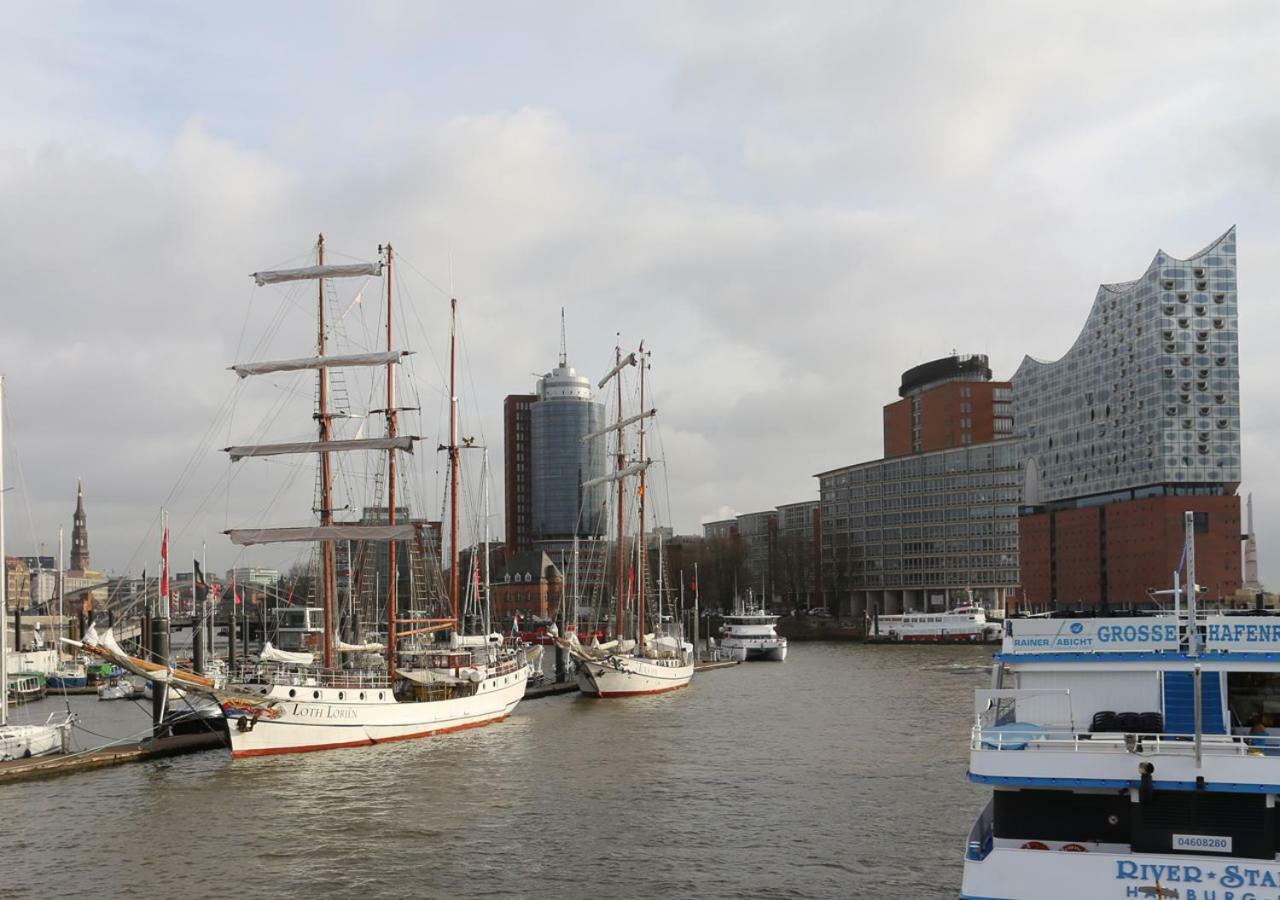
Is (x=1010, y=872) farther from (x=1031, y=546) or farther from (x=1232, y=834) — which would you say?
(x=1031, y=546)

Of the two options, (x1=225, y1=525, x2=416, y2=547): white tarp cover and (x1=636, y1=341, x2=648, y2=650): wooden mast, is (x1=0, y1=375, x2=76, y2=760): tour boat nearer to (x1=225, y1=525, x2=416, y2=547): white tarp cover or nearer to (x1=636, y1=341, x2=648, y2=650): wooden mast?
(x1=225, y1=525, x2=416, y2=547): white tarp cover

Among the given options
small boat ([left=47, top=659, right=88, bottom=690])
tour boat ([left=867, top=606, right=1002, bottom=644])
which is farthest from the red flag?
A: tour boat ([left=867, top=606, right=1002, bottom=644])

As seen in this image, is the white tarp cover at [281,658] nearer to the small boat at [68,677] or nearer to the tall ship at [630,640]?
the tall ship at [630,640]

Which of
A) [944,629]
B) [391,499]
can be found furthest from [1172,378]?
[391,499]

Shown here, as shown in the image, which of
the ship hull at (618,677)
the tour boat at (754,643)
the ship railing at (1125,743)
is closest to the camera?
the ship railing at (1125,743)

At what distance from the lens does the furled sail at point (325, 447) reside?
62.9 m

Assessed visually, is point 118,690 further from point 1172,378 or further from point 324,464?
point 1172,378

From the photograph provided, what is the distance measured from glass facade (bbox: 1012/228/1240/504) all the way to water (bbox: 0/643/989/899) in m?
112

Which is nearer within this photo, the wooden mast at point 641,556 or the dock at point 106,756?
the dock at point 106,756

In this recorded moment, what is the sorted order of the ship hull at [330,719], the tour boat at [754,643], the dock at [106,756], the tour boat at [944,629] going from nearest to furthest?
the dock at [106,756] → the ship hull at [330,719] → the tour boat at [754,643] → the tour boat at [944,629]

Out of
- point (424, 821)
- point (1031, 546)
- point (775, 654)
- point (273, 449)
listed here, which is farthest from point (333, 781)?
point (1031, 546)

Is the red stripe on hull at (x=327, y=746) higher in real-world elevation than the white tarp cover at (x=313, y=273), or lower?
lower

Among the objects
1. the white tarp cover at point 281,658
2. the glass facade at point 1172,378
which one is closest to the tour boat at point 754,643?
the glass facade at point 1172,378

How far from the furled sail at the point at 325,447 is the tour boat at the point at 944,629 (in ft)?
397
